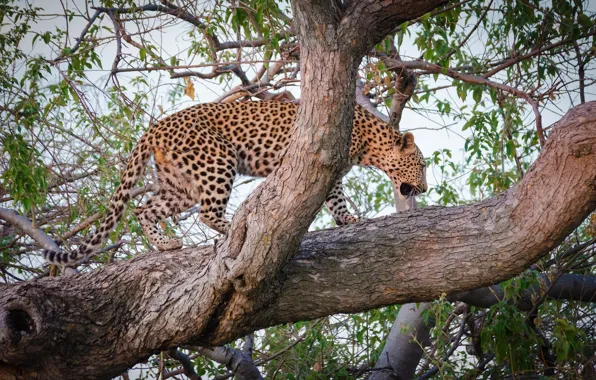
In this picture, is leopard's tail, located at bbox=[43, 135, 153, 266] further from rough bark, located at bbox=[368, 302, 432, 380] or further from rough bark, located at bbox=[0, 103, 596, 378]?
rough bark, located at bbox=[368, 302, 432, 380]

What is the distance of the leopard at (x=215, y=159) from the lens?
6.41m

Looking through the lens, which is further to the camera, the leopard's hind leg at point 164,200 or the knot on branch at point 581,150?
the leopard's hind leg at point 164,200

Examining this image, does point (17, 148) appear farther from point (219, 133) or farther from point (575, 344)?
point (575, 344)

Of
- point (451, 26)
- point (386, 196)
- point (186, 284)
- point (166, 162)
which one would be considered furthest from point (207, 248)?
point (386, 196)

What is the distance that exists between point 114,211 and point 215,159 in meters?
0.95

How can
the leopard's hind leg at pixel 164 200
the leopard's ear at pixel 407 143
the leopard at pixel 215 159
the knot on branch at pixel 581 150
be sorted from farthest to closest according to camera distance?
the leopard's ear at pixel 407 143 < the leopard's hind leg at pixel 164 200 < the leopard at pixel 215 159 < the knot on branch at pixel 581 150

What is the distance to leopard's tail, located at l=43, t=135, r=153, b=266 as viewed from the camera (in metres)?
5.93

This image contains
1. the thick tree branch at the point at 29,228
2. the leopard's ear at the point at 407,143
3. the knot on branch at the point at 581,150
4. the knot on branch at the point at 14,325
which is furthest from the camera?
the leopard's ear at the point at 407,143

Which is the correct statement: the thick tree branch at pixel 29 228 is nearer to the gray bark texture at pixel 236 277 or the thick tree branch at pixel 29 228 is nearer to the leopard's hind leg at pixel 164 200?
the leopard's hind leg at pixel 164 200

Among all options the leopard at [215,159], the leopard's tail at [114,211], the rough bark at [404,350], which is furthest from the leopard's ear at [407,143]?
the leopard's tail at [114,211]

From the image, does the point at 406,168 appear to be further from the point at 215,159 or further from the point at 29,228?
the point at 29,228

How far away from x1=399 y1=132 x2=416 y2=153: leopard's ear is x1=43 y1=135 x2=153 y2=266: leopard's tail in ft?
8.28

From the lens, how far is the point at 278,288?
481 cm

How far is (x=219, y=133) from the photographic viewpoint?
689cm
